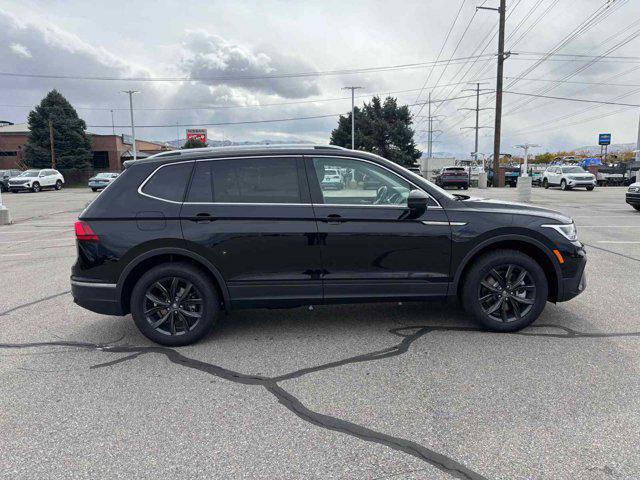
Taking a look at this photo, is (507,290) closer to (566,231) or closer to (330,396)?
(566,231)

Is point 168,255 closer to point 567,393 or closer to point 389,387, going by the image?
point 389,387

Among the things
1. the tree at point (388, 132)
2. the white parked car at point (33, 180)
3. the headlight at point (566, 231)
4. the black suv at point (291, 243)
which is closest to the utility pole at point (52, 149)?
the white parked car at point (33, 180)

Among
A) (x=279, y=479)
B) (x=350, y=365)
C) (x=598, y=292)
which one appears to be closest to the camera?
(x=279, y=479)

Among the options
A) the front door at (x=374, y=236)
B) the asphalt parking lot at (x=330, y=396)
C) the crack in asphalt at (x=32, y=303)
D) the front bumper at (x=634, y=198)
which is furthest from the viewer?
the front bumper at (x=634, y=198)

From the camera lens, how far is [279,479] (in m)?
2.49

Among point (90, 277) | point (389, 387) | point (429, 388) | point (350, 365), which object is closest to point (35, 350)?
point (90, 277)

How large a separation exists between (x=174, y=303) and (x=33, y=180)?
125ft

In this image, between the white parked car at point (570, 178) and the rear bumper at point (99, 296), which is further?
the white parked car at point (570, 178)

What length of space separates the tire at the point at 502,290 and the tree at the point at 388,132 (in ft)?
184

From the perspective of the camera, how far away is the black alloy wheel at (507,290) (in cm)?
447

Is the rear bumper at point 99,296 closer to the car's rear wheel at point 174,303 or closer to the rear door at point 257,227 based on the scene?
the car's rear wheel at point 174,303

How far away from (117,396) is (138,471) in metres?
0.99

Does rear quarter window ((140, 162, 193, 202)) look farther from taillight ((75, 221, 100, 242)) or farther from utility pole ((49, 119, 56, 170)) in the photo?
utility pole ((49, 119, 56, 170))

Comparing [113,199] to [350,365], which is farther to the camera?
[113,199]
